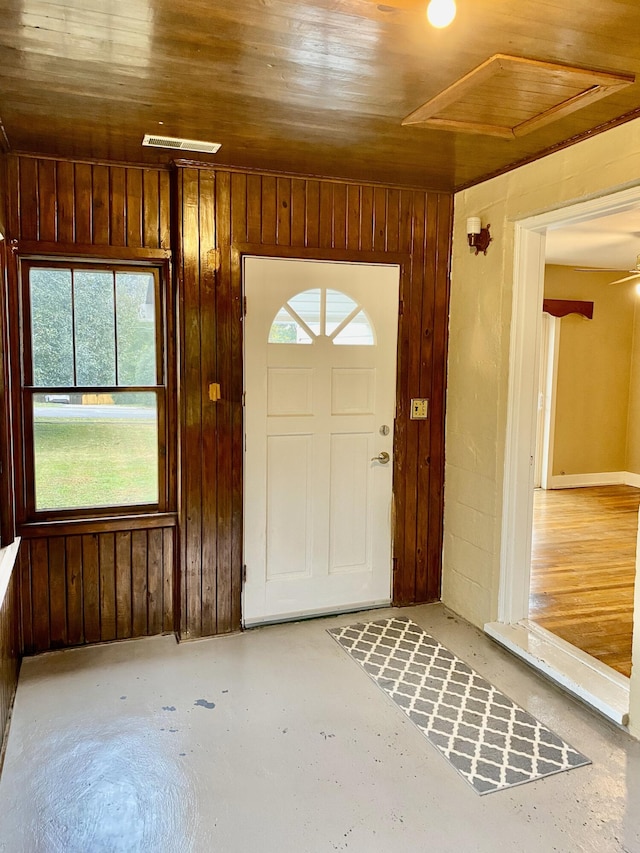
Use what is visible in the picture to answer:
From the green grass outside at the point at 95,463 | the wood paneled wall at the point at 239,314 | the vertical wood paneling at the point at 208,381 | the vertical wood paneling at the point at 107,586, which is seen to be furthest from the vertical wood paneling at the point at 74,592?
the vertical wood paneling at the point at 208,381

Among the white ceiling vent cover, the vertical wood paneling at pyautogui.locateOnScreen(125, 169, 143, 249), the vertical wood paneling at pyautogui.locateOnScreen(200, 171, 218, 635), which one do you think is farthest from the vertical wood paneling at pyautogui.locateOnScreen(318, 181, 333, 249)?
the vertical wood paneling at pyautogui.locateOnScreen(125, 169, 143, 249)

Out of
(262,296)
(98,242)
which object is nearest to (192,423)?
(262,296)

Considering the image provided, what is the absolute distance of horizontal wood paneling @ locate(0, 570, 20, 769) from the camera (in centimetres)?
242

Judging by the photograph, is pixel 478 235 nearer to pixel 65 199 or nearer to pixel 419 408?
pixel 419 408

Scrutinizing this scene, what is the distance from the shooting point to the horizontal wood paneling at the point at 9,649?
7.94ft

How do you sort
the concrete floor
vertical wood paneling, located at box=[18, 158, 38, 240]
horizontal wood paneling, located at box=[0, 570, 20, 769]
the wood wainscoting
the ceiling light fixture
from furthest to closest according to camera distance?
the wood wainscoting
vertical wood paneling, located at box=[18, 158, 38, 240]
horizontal wood paneling, located at box=[0, 570, 20, 769]
the concrete floor
the ceiling light fixture

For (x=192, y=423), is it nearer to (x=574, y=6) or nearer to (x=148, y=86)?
(x=148, y=86)

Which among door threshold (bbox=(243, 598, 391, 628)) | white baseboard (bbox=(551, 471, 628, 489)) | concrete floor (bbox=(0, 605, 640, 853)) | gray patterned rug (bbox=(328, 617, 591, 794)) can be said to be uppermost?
white baseboard (bbox=(551, 471, 628, 489))

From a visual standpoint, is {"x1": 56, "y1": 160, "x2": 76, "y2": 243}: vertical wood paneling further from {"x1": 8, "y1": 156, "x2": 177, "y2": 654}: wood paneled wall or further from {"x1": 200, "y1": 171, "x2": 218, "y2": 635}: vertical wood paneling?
{"x1": 200, "y1": 171, "x2": 218, "y2": 635}: vertical wood paneling

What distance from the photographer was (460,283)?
3592 mm

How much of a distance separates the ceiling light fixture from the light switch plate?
232 centimetres

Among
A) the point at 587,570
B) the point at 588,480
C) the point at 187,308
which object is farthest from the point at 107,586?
the point at 588,480

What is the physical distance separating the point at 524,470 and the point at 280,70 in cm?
218

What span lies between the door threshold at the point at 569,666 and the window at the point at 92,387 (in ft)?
6.36
